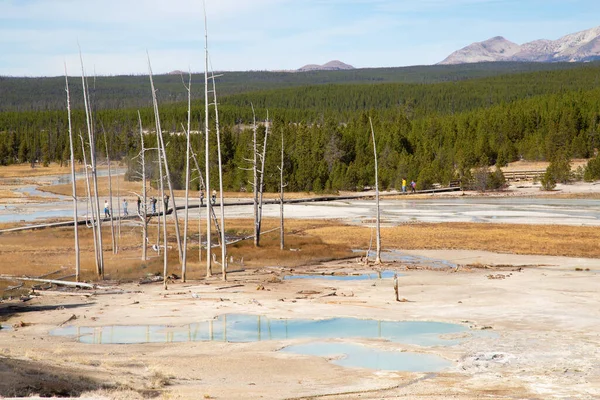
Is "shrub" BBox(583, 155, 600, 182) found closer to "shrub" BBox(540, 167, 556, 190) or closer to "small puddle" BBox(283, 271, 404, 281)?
"shrub" BBox(540, 167, 556, 190)

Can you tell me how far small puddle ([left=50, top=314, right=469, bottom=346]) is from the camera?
77.6 feet

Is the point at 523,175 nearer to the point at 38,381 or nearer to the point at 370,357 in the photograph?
the point at 370,357

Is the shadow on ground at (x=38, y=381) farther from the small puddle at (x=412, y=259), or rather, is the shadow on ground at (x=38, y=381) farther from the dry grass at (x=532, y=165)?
the dry grass at (x=532, y=165)

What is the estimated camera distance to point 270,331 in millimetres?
25078

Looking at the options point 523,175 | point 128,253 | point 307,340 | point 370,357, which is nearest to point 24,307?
point 307,340

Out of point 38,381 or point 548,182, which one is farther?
point 548,182

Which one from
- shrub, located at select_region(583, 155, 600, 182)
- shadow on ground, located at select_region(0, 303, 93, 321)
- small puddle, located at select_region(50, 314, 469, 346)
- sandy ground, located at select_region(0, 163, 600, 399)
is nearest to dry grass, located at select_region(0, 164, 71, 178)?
shrub, located at select_region(583, 155, 600, 182)

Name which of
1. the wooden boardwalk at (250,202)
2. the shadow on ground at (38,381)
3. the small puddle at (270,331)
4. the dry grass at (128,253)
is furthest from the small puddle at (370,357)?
the wooden boardwalk at (250,202)

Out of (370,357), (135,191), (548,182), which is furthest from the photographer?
(135,191)

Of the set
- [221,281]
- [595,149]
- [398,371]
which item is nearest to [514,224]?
[221,281]

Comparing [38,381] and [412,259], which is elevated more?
[38,381]

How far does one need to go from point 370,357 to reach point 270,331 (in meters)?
4.52

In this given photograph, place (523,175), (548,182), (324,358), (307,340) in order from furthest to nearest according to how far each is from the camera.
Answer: (523,175) → (548,182) → (307,340) → (324,358)

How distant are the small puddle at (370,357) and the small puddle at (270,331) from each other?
3.79ft
